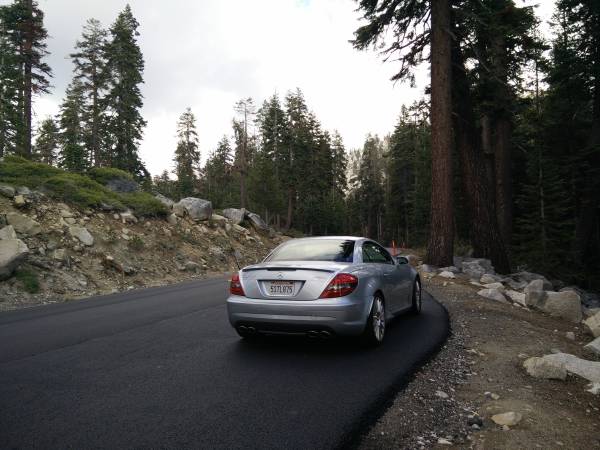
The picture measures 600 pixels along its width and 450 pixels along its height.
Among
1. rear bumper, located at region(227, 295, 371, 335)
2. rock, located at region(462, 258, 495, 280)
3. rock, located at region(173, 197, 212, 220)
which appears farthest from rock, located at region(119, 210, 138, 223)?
rear bumper, located at region(227, 295, 371, 335)

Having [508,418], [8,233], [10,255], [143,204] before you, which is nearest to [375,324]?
[508,418]

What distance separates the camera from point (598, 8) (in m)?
18.3

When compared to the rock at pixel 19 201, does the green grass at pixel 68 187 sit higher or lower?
higher

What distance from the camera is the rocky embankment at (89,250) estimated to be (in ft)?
37.7

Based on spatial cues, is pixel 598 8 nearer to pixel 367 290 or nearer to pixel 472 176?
pixel 472 176

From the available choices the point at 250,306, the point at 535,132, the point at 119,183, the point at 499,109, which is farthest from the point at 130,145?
the point at 250,306

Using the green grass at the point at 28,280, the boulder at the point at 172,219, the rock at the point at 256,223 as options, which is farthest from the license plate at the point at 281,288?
the rock at the point at 256,223

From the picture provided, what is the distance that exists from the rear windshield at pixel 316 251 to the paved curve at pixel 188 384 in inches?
48.5

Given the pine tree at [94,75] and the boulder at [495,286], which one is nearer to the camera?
the boulder at [495,286]

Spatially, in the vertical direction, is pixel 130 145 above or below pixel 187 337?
above

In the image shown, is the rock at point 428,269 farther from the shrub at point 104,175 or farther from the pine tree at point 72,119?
the pine tree at point 72,119

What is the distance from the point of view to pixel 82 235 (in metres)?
14.8

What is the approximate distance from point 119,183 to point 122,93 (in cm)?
1875

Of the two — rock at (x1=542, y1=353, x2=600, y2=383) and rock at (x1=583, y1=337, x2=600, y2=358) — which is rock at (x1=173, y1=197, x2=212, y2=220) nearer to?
rock at (x1=583, y1=337, x2=600, y2=358)
